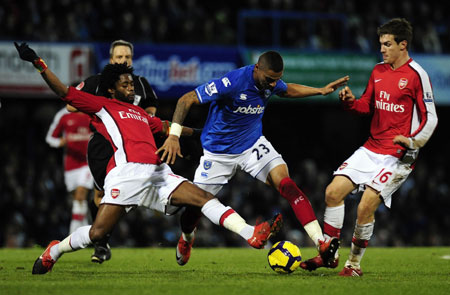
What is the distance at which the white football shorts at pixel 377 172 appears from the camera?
22.2 feet

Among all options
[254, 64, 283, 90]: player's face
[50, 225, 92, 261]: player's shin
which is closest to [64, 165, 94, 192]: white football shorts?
[50, 225, 92, 261]: player's shin

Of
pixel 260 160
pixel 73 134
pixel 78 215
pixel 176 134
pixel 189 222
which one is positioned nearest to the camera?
pixel 176 134

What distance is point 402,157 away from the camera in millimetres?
6832

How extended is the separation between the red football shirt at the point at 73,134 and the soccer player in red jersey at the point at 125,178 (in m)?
3.89

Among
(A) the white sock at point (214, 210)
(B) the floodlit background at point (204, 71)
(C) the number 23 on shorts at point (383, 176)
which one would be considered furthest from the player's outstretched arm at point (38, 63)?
(B) the floodlit background at point (204, 71)

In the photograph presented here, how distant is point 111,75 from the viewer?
7082mm

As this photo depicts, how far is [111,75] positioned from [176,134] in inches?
36.6

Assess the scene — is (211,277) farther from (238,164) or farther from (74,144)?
(74,144)

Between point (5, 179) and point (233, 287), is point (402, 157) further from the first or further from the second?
point (5, 179)

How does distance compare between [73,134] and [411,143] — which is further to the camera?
[73,134]

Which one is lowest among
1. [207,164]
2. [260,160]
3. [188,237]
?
[188,237]

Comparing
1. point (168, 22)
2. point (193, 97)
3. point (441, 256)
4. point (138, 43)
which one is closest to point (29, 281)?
point (193, 97)

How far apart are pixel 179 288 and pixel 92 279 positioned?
1018 millimetres

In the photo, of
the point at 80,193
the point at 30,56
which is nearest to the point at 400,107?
the point at 30,56
